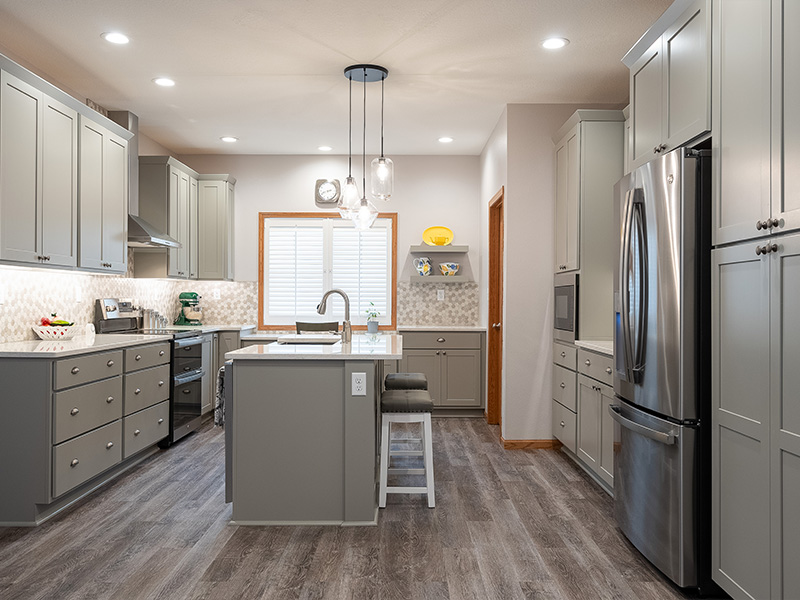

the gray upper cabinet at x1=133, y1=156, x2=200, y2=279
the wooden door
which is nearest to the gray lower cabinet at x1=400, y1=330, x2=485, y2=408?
the wooden door

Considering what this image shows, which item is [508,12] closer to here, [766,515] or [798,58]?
[798,58]

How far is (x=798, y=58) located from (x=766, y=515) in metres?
1.43

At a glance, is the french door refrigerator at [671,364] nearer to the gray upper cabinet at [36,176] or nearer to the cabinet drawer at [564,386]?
the cabinet drawer at [564,386]

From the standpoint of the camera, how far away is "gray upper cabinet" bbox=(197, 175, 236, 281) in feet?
21.1

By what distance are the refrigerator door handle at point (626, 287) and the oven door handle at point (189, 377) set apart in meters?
3.40

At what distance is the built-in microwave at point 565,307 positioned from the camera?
4.34 m

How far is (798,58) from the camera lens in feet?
6.07

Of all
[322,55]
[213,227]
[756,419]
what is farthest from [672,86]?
[213,227]

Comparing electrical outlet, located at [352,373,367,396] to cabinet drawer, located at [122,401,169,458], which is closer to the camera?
electrical outlet, located at [352,373,367,396]

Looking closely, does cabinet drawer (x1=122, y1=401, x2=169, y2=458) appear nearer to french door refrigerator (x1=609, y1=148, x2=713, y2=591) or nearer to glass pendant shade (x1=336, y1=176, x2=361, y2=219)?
glass pendant shade (x1=336, y1=176, x2=361, y2=219)

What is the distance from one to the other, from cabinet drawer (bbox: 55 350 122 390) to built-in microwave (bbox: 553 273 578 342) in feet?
9.97

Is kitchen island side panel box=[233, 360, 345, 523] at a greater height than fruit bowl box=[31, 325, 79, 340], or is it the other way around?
fruit bowl box=[31, 325, 79, 340]

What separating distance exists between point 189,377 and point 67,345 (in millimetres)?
1513

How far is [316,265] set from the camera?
6871 millimetres
